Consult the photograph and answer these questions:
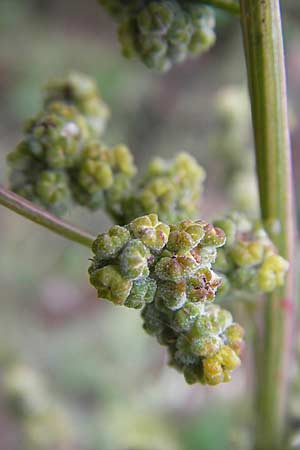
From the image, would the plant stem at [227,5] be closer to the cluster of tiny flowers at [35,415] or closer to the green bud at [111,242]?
the green bud at [111,242]

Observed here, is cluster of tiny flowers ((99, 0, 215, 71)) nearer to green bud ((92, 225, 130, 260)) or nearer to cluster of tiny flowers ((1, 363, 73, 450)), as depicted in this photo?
green bud ((92, 225, 130, 260))

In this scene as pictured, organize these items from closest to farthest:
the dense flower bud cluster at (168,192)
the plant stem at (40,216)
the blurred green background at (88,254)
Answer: the plant stem at (40,216) < the dense flower bud cluster at (168,192) < the blurred green background at (88,254)

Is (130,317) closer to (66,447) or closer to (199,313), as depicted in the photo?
(66,447)

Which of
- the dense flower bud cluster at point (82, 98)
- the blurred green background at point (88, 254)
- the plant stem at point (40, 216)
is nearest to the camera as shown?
the plant stem at point (40, 216)

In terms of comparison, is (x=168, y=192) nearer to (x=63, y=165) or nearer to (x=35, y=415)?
(x=63, y=165)

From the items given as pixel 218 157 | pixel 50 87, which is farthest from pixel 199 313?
pixel 218 157

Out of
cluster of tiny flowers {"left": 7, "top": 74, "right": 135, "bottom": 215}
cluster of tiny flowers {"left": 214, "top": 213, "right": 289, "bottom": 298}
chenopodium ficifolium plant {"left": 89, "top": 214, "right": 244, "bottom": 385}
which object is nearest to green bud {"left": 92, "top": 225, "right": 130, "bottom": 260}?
chenopodium ficifolium plant {"left": 89, "top": 214, "right": 244, "bottom": 385}

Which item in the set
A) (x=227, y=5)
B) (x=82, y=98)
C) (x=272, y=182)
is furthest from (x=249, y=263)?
→ (x=82, y=98)

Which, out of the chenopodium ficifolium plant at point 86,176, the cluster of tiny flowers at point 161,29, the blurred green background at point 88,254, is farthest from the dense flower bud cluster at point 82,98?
the blurred green background at point 88,254
